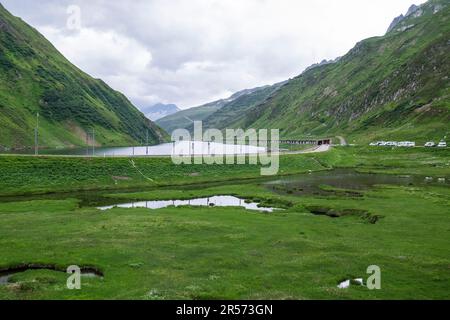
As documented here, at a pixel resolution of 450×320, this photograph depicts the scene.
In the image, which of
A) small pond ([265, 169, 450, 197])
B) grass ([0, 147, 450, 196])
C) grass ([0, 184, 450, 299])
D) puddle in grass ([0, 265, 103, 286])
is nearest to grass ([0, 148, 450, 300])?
grass ([0, 184, 450, 299])

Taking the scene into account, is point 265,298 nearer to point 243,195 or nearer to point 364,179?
point 243,195

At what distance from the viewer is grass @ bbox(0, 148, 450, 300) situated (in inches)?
1276

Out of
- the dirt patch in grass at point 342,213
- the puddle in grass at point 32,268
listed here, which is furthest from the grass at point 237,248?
the puddle in grass at point 32,268

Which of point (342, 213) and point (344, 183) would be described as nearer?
point (342, 213)

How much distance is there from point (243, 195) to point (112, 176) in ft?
154

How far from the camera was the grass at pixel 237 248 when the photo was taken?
32406mm

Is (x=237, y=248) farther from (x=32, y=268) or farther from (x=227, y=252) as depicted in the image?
(x=32, y=268)

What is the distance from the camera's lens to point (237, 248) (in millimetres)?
46094

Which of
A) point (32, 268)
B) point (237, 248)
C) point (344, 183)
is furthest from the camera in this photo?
point (344, 183)

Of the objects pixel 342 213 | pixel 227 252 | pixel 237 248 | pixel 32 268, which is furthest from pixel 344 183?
pixel 32 268

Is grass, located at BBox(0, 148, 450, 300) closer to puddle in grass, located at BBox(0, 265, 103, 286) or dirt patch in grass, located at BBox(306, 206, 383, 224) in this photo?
dirt patch in grass, located at BBox(306, 206, 383, 224)

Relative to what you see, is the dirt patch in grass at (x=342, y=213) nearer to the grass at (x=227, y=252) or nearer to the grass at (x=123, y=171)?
the grass at (x=227, y=252)
